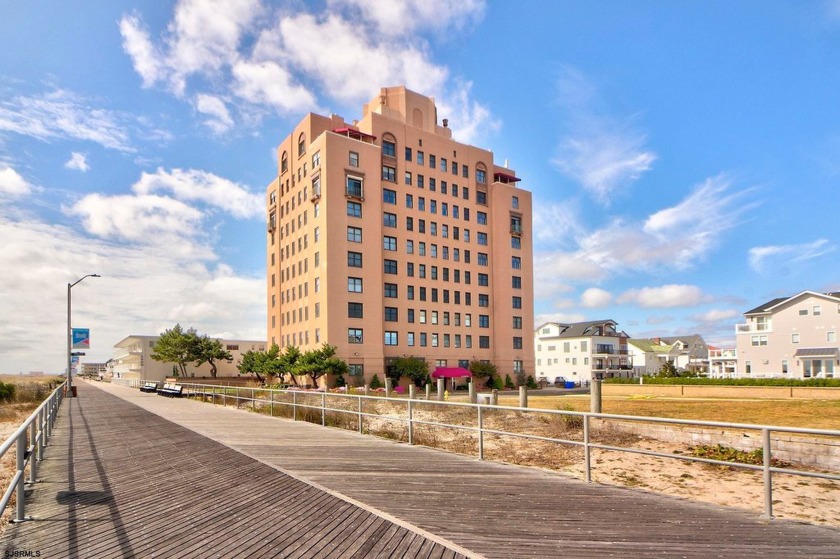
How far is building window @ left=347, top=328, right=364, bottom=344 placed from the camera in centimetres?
5538

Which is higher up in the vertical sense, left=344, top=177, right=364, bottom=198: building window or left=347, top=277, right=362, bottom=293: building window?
left=344, top=177, right=364, bottom=198: building window

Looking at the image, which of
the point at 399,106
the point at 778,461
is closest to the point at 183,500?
the point at 778,461

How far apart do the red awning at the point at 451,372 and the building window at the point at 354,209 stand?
1873 centimetres

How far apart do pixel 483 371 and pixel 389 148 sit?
2711cm

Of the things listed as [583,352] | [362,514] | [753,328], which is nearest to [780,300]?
[753,328]

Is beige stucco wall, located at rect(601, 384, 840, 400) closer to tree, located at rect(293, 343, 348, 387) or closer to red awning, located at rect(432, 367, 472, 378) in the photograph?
red awning, located at rect(432, 367, 472, 378)

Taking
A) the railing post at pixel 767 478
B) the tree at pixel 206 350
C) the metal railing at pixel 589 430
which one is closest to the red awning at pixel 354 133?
the metal railing at pixel 589 430

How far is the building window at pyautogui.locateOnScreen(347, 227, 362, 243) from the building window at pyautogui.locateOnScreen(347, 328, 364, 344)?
29.3 ft

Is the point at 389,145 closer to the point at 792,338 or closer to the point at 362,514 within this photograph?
the point at 792,338

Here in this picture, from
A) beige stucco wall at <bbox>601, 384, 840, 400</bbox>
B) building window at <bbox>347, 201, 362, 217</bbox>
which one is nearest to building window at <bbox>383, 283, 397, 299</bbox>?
building window at <bbox>347, 201, 362, 217</bbox>

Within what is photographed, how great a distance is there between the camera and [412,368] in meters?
57.8

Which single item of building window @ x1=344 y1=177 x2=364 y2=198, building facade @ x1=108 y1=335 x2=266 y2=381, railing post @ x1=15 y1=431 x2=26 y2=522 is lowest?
building facade @ x1=108 y1=335 x2=266 y2=381

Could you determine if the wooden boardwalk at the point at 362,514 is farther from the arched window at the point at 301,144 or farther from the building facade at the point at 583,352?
the building facade at the point at 583,352

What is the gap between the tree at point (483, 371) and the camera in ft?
209
